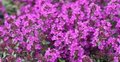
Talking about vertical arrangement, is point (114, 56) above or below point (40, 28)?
below

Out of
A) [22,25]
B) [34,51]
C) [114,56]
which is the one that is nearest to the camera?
[114,56]

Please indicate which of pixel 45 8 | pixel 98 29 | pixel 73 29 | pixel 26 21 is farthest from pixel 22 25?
pixel 98 29

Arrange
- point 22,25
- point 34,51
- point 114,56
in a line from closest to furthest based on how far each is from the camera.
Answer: point 114,56, point 34,51, point 22,25

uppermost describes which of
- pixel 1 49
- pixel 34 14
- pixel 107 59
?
pixel 34 14

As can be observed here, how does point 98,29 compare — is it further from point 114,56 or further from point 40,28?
point 40,28

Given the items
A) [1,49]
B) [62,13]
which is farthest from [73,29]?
[1,49]

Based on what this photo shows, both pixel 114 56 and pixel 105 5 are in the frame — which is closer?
pixel 114 56
